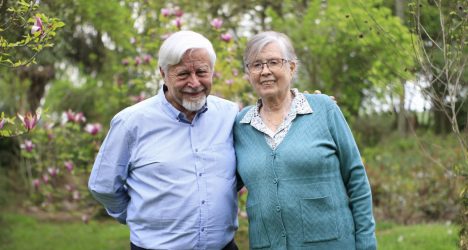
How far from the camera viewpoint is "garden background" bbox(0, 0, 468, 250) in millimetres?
4789

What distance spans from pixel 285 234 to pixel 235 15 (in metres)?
12.2

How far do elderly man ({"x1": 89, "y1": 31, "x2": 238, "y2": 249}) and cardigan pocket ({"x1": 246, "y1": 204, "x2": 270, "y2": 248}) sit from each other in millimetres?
120

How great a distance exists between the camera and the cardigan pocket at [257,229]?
3.51 meters

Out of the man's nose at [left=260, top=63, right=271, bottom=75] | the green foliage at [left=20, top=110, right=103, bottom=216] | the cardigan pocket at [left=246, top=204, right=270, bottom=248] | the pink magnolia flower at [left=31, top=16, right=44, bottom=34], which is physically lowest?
the green foliage at [left=20, top=110, right=103, bottom=216]

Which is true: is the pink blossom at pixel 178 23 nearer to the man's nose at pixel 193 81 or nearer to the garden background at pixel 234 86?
the garden background at pixel 234 86

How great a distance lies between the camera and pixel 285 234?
11.3ft

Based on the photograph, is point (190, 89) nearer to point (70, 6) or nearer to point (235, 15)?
point (70, 6)

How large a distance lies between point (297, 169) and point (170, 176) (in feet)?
2.11

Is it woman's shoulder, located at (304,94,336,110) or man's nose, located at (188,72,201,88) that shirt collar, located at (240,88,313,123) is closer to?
woman's shoulder, located at (304,94,336,110)

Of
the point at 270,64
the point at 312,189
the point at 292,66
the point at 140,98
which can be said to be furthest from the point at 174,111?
the point at 140,98

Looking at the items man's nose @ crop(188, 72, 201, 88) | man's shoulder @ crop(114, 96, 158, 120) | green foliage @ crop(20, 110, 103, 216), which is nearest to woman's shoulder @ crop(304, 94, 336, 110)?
man's nose @ crop(188, 72, 201, 88)

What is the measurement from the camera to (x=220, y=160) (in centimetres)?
359

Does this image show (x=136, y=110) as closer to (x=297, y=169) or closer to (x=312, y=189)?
(x=297, y=169)

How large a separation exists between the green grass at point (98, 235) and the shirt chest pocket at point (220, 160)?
141 inches
